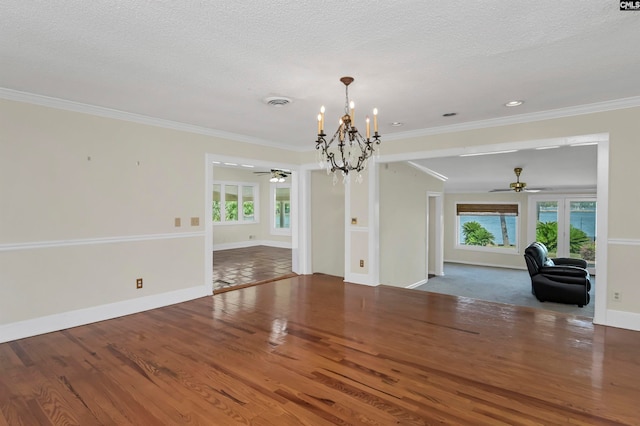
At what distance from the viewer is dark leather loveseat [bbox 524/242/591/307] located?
6.12m

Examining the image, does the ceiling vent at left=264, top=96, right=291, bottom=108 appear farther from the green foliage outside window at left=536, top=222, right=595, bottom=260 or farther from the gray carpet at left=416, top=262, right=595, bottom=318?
the green foliage outside window at left=536, top=222, right=595, bottom=260

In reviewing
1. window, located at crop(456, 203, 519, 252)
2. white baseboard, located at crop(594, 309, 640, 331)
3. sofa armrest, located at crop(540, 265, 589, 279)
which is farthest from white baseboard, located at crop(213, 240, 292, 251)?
white baseboard, located at crop(594, 309, 640, 331)

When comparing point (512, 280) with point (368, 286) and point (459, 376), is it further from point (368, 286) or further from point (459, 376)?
point (459, 376)

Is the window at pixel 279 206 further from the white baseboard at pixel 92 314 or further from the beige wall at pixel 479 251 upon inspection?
the white baseboard at pixel 92 314

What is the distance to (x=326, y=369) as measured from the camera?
271 cm

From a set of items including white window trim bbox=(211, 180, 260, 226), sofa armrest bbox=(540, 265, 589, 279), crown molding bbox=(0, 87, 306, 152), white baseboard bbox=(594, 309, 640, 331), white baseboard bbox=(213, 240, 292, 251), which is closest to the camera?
crown molding bbox=(0, 87, 306, 152)

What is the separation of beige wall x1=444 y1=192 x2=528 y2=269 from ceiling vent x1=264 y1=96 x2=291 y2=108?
30.2 feet

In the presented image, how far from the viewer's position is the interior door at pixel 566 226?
31.1ft

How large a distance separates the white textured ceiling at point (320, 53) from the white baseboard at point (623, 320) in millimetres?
2294

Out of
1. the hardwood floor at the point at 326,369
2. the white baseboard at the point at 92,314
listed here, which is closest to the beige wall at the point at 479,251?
the hardwood floor at the point at 326,369

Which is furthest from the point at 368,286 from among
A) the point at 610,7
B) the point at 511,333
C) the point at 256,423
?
the point at 610,7

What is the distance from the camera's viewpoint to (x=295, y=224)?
6.49m

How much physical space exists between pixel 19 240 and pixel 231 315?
2254mm

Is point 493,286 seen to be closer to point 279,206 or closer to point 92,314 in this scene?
point 279,206
